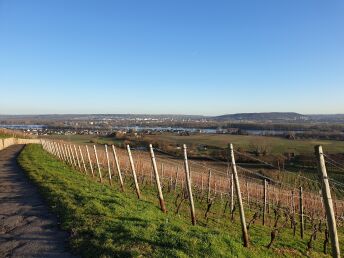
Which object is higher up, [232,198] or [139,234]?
[139,234]

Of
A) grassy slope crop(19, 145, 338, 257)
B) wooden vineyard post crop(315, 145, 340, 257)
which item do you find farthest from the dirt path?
wooden vineyard post crop(315, 145, 340, 257)

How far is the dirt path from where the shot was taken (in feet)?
25.4

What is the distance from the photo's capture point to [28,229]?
9336 millimetres

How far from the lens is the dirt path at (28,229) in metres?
7.74

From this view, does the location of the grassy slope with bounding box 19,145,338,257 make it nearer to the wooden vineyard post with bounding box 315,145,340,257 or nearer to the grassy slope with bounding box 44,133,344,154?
the wooden vineyard post with bounding box 315,145,340,257

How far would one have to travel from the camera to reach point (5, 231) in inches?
366

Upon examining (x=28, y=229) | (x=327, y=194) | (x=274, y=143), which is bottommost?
(x=274, y=143)

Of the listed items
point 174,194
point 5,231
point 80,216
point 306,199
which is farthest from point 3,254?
point 306,199

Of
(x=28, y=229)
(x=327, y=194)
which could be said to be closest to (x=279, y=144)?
(x=28, y=229)

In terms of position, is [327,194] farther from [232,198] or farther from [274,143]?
[274,143]

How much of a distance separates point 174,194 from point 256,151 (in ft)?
203

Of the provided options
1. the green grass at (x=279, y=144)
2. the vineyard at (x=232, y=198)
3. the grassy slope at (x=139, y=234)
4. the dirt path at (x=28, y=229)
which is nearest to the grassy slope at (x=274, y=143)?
the green grass at (x=279, y=144)

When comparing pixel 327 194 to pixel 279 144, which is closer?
pixel 327 194

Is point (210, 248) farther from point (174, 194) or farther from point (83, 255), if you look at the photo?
point (174, 194)
